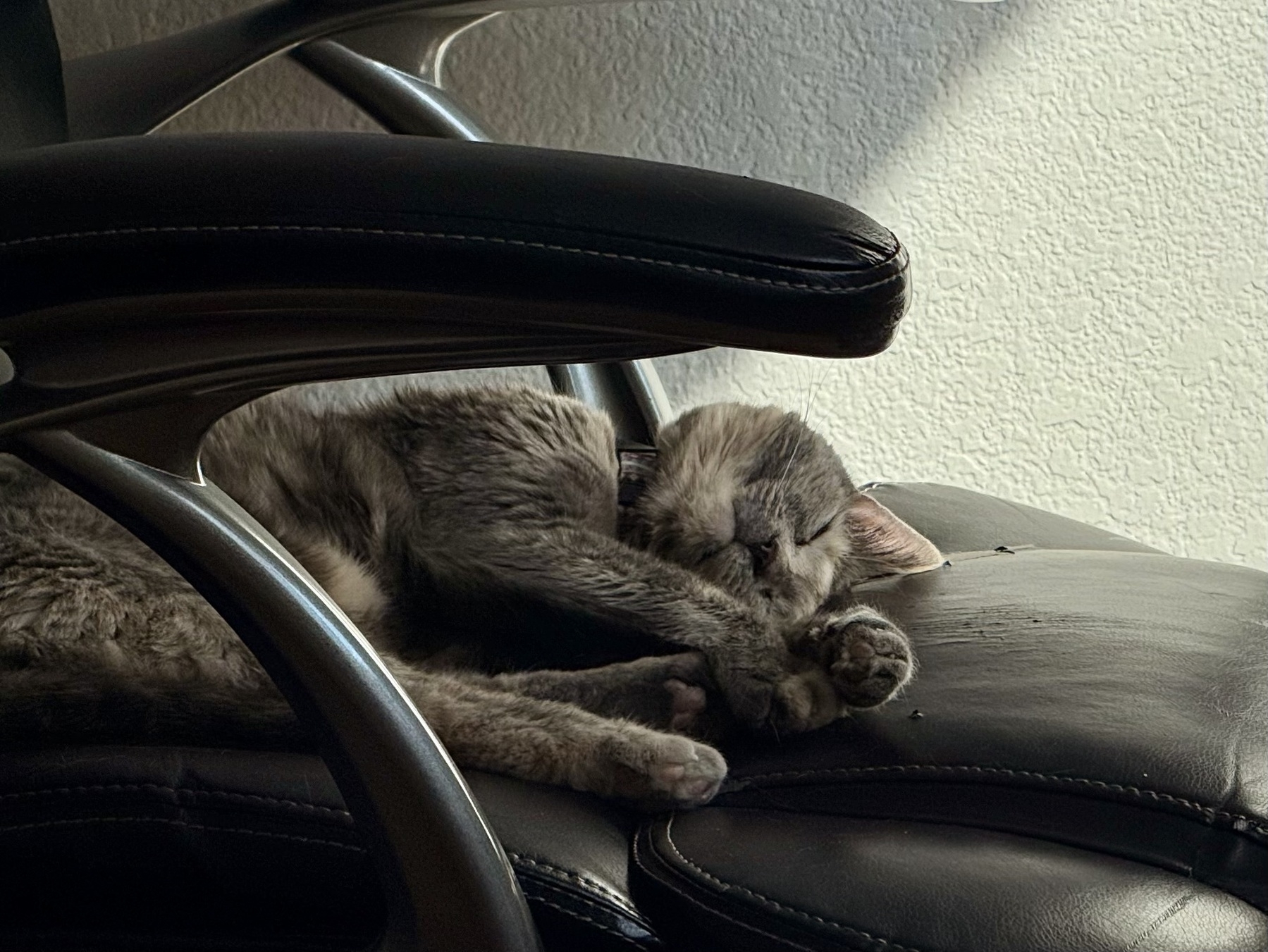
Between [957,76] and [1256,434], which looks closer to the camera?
[957,76]

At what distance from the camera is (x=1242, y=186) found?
210cm

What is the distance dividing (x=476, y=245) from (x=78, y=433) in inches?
8.7

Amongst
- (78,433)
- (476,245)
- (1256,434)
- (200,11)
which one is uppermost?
(200,11)

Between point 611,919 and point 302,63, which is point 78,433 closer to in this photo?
point 611,919

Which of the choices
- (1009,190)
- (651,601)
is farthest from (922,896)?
(1009,190)

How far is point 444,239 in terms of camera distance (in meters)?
0.44

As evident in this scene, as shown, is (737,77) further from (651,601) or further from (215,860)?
(215,860)

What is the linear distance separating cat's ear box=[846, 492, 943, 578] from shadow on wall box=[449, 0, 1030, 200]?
728 mm

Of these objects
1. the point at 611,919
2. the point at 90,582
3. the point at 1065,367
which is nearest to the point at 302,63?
the point at 90,582

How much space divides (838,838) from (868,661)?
0.65 ft

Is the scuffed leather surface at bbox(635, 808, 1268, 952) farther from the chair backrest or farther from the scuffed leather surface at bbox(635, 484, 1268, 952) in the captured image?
the chair backrest

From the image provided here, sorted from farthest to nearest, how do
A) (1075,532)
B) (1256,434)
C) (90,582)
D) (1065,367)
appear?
(1256,434), (1065,367), (1075,532), (90,582)

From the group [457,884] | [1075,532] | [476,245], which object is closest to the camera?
[476,245]

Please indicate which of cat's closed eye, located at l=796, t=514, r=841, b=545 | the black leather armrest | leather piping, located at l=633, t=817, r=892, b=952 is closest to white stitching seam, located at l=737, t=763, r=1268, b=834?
leather piping, located at l=633, t=817, r=892, b=952
